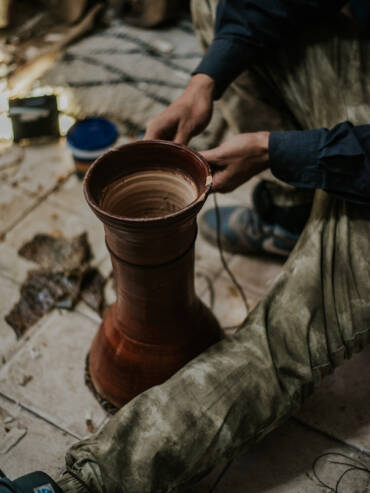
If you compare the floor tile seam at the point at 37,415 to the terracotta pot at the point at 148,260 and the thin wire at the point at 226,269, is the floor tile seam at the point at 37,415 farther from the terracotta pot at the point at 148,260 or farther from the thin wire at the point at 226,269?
the thin wire at the point at 226,269

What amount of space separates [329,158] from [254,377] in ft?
1.75

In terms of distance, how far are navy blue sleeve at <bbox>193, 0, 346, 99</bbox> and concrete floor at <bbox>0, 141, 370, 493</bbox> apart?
679 millimetres

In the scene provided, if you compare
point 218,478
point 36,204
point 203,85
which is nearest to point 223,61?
point 203,85

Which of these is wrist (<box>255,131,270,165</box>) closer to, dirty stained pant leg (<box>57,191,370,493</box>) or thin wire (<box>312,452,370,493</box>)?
dirty stained pant leg (<box>57,191,370,493</box>)

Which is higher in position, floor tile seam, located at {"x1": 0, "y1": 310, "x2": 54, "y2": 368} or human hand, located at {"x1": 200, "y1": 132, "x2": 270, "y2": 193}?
human hand, located at {"x1": 200, "y1": 132, "x2": 270, "y2": 193}

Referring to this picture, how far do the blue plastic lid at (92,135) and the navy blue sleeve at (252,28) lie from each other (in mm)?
702

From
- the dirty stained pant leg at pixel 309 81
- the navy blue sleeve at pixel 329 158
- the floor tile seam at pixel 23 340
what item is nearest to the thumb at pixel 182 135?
the navy blue sleeve at pixel 329 158

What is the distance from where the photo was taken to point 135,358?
136 centimetres

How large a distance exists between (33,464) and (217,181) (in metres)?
0.86

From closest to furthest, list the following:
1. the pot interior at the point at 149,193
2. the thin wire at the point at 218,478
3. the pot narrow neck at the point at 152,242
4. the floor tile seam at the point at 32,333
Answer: the pot narrow neck at the point at 152,242
the pot interior at the point at 149,193
the thin wire at the point at 218,478
the floor tile seam at the point at 32,333

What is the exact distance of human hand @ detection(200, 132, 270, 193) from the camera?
123cm

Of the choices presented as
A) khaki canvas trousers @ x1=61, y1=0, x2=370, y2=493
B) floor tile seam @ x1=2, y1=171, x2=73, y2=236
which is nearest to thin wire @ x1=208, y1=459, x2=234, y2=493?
khaki canvas trousers @ x1=61, y1=0, x2=370, y2=493

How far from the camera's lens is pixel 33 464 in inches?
52.4

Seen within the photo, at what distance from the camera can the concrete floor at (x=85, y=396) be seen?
4.31 feet
